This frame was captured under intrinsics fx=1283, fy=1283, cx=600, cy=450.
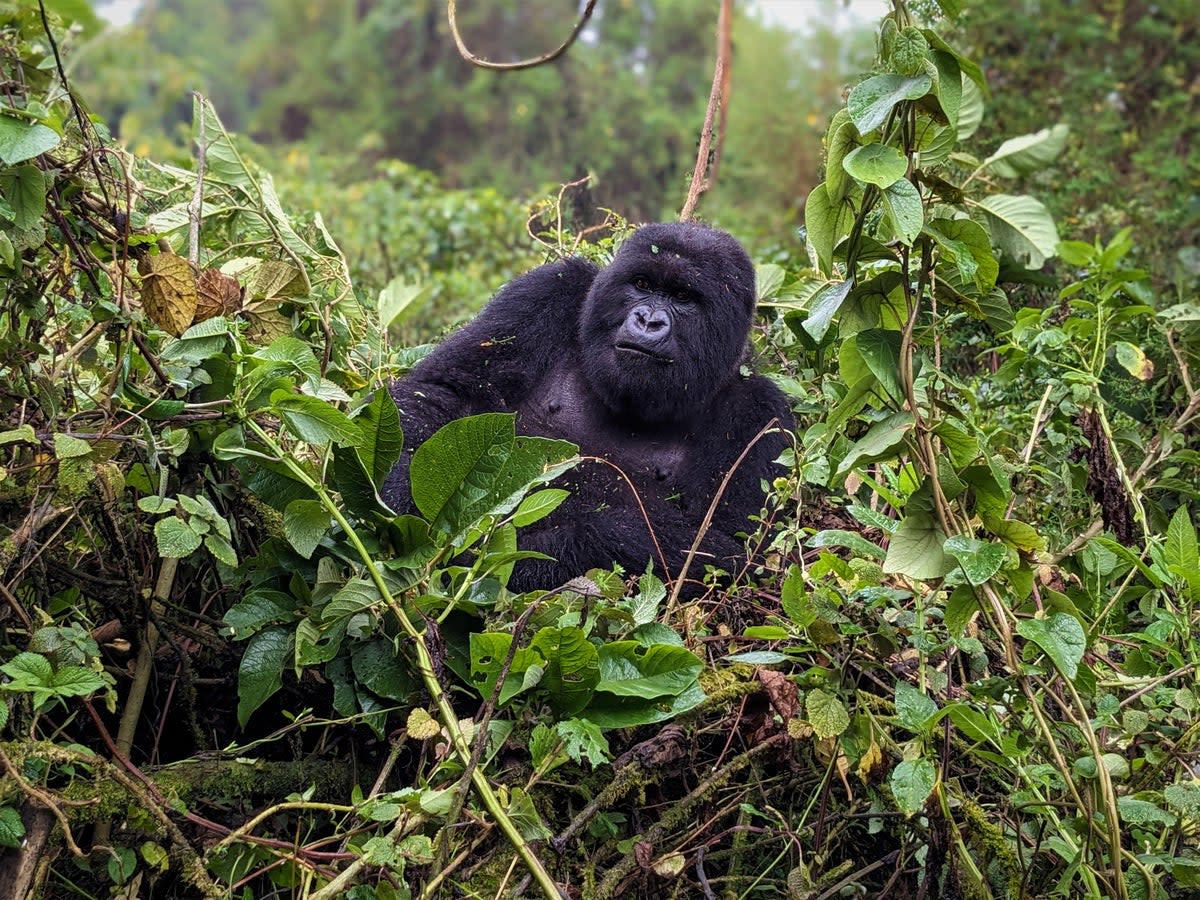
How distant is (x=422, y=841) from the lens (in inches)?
73.9

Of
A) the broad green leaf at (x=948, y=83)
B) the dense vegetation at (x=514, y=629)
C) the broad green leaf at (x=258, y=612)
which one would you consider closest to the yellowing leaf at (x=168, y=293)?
the dense vegetation at (x=514, y=629)

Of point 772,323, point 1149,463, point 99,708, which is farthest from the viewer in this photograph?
point 772,323

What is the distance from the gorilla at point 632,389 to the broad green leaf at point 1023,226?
2.67ft

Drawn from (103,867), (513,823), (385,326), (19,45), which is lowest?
(103,867)

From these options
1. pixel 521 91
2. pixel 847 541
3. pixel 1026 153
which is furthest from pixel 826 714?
pixel 521 91

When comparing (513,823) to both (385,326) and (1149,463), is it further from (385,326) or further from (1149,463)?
(385,326)

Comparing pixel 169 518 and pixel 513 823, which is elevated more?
pixel 169 518

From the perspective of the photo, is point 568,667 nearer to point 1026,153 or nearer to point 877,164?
point 877,164

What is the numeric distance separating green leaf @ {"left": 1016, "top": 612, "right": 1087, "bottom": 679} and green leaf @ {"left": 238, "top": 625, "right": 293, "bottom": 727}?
1.28 metres

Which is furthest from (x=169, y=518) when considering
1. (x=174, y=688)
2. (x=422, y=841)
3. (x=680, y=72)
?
(x=680, y=72)

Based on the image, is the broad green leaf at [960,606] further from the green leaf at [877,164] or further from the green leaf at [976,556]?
the green leaf at [877,164]

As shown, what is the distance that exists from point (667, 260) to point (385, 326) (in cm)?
87

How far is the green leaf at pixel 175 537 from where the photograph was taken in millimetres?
2125

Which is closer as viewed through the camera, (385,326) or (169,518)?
(169,518)
